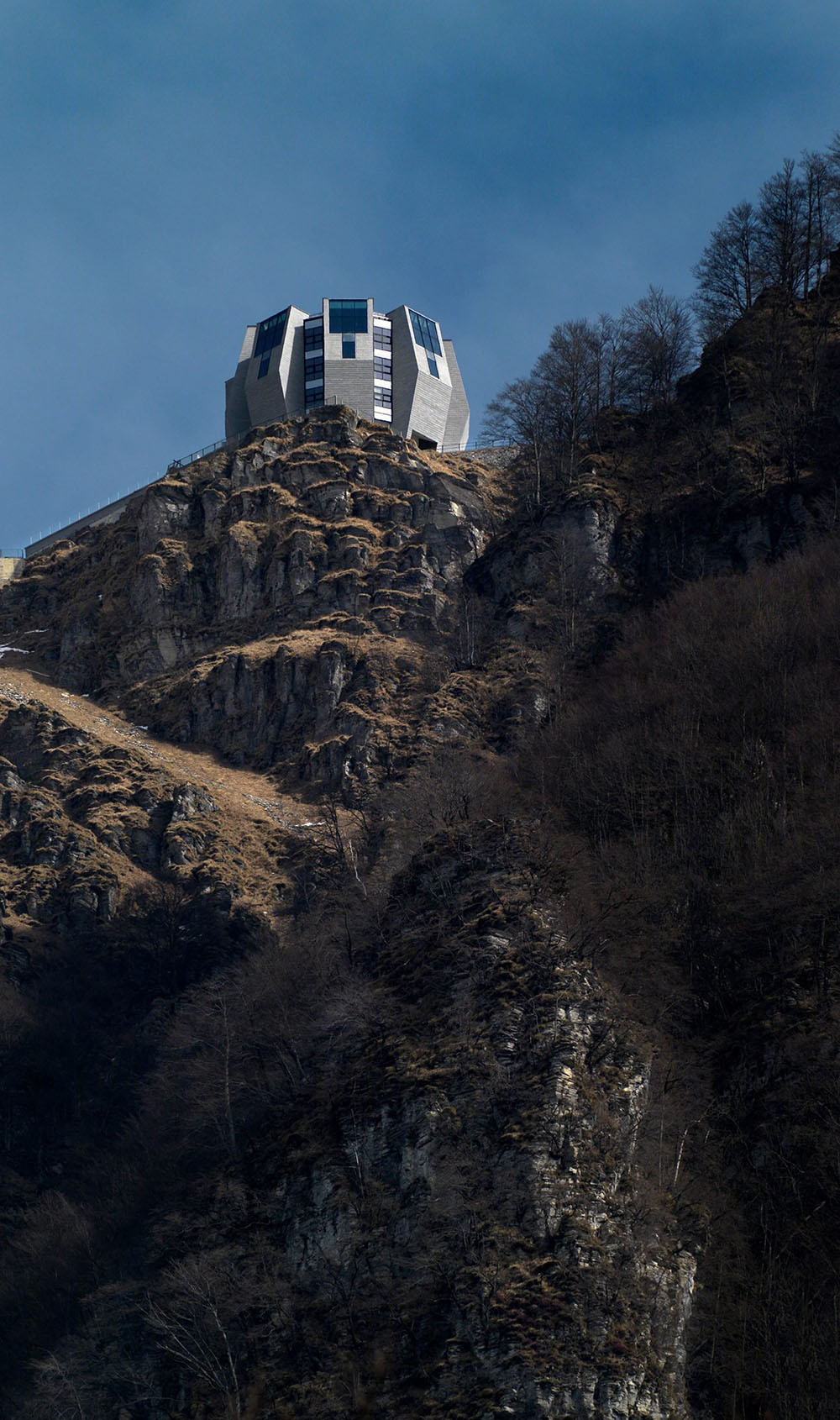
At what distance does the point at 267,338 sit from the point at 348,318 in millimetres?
6957

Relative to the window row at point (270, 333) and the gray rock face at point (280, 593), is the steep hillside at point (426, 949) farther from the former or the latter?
the window row at point (270, 333)

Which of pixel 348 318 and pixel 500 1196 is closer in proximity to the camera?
pixel 500 1196

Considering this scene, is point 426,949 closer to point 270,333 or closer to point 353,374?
point 353,374

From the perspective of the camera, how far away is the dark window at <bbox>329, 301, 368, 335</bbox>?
127 meters

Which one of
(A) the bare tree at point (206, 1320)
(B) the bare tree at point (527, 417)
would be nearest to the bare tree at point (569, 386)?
(B) the bare tree at point (527, 417)

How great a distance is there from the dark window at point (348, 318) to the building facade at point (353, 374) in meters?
0.07

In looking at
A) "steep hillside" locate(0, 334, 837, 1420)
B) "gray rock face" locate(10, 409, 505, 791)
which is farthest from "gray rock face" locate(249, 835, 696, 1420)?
"gray rock face" locate(10, 409, 505, 791)

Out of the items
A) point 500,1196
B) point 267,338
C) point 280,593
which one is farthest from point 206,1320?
point 267,338

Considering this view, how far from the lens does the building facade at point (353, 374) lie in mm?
123125

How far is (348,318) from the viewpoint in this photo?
128 m

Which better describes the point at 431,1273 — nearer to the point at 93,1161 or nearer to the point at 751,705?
the point at 93,1161

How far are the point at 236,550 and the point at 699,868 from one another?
163ft

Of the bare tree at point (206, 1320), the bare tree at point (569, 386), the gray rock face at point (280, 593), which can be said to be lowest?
the bare tree at point (206, 1320)

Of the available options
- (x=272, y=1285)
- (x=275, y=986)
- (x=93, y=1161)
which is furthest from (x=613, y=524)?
(x=272, y=1285)
